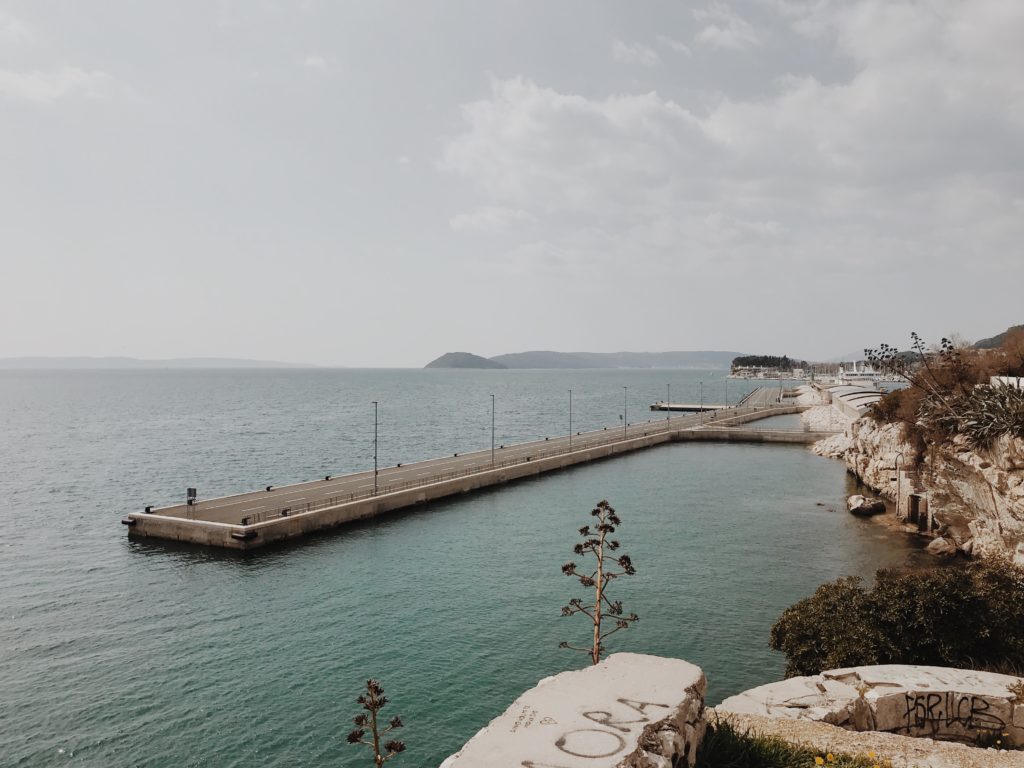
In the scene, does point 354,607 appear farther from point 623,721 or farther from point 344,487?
point 623,721

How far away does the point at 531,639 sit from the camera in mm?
30562

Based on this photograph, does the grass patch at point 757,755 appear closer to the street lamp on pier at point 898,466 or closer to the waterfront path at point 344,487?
the waterfront path at point 344,487

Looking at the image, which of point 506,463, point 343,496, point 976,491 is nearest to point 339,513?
point 343,496

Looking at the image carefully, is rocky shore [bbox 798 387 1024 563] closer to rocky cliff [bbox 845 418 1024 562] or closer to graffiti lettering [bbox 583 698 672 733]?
rocky cliff [bbox 845 418 1024 562]

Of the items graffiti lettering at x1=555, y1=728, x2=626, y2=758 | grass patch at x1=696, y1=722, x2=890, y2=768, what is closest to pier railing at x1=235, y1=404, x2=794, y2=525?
grass patch at x1=696, y1=722, x2=890, y2=768

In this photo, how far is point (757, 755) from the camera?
38.3ft

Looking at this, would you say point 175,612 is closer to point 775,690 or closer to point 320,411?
point 775,690

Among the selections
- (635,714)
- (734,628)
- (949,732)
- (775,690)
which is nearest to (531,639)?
(734,628)

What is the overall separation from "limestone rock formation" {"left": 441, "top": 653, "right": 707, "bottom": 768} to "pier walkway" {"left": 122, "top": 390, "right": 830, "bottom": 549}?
3919cm

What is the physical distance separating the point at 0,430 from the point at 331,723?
151932 mm

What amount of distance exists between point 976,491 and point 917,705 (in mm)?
26501

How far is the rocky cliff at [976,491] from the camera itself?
3316 cm

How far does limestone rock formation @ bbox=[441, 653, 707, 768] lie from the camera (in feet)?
28.4

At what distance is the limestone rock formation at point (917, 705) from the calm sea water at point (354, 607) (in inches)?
296
